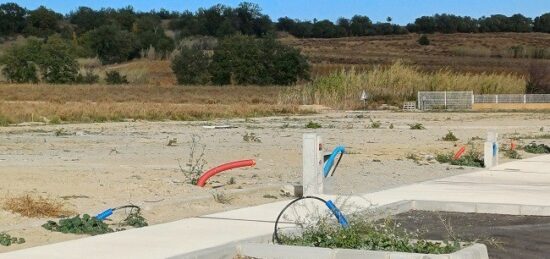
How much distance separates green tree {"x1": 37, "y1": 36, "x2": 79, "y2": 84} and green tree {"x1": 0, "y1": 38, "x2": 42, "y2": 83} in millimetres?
842

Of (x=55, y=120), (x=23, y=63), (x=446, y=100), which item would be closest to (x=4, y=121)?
(x=55, y=120)

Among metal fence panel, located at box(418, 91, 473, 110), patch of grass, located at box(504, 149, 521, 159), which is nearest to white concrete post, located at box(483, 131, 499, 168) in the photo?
patch of grass, located at box(504, 149, 521, 159)

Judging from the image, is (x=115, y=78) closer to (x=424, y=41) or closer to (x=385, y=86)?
(x=385, y=86)

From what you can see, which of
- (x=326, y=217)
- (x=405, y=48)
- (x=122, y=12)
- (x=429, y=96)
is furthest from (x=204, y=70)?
(x=326, y=217)

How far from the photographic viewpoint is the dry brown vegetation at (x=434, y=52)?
119688 mm

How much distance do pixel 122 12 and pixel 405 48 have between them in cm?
6172

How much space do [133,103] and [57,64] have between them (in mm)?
44227

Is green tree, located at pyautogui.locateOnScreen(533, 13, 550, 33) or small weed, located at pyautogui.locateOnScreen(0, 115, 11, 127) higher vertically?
green tree, located at pyautogui.locateOnScreen(533, 13, 550, 33)

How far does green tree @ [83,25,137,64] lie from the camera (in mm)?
133500

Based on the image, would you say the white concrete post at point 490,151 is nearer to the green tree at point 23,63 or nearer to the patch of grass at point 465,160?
the patch of grass at point 465,160

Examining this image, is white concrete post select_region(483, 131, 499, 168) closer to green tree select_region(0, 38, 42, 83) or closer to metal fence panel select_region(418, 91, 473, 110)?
metal fence panel select_region(418, 91, 473, 110)

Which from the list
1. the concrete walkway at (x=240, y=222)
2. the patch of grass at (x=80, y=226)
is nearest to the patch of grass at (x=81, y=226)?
the patch of grass at (x=80, y=226)

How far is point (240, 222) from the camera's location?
11.5 metres

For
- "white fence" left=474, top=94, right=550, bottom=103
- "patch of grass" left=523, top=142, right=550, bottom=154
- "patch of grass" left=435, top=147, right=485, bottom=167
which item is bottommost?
"white fence" left=474, top=94, right=550, bottom=103
